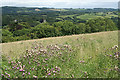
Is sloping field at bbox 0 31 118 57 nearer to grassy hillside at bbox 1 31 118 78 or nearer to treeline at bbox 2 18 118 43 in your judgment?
grassy hillside at bbox 1 31 118 78

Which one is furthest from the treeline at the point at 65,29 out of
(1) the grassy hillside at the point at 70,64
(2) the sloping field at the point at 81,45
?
(1) the grassy hillside at the point at 70,64

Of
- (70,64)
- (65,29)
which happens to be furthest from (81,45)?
(65,29)

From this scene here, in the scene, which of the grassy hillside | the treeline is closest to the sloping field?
the grassy hillside

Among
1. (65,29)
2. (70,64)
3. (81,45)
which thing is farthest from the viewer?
(65,29)

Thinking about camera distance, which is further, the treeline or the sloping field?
the treeline

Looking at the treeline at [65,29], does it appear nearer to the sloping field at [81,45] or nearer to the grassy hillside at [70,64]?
the sloping field at [81,45]

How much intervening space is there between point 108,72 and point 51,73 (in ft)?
7.61

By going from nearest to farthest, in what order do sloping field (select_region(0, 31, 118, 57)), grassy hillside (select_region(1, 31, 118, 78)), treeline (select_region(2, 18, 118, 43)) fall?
grassy hillside (select_region(1, 31, 118, 78)) → sloping field (select_region(0, 31, 118, 57)) → treeline (select_region(2, 18, 118, 43))

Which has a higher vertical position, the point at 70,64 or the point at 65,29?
the point at 65,29

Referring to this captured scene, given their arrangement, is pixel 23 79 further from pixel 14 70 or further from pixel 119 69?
A: pixel 119 69

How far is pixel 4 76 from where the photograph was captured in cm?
509

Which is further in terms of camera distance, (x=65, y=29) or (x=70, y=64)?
(x=65, y=29)

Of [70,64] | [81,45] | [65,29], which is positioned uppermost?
[65,29]

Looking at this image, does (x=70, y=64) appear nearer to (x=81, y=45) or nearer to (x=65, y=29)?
(x=81, y=45)
